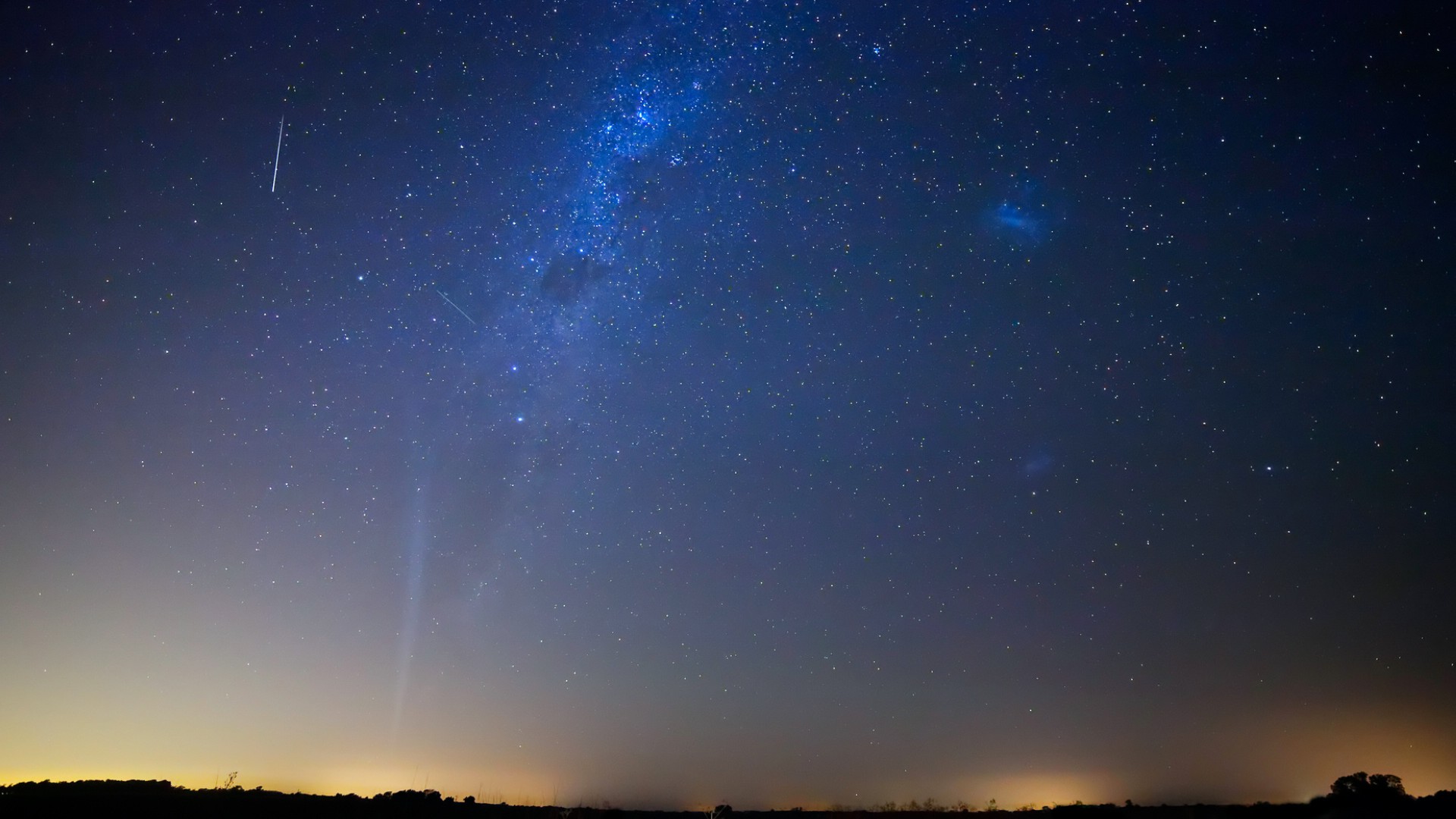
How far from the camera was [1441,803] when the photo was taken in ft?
47.9

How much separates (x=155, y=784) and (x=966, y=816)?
23624 millimetres

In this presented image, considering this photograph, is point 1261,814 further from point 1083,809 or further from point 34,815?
point 34,815

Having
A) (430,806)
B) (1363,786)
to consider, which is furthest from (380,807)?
(1363,786)

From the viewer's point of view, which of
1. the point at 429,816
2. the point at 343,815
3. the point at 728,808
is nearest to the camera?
the point at 343,815

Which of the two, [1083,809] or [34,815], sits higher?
[34,815]

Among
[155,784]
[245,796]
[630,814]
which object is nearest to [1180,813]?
[630,814]

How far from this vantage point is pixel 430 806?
19.4 metres

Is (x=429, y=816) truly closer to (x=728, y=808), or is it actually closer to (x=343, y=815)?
(x=343, y=815)

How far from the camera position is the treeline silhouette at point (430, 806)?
15.2m

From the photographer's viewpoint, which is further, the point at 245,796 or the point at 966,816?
the point at 966,816

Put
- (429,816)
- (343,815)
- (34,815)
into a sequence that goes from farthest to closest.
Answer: (429,816) < (343,815) < (34,815)

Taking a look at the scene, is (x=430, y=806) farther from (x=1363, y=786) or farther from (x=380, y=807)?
(x=1363, y=786)

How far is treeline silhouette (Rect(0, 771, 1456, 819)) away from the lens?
15.2m

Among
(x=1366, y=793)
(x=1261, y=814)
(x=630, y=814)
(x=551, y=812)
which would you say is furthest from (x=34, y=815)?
(x=1366, y=793)
